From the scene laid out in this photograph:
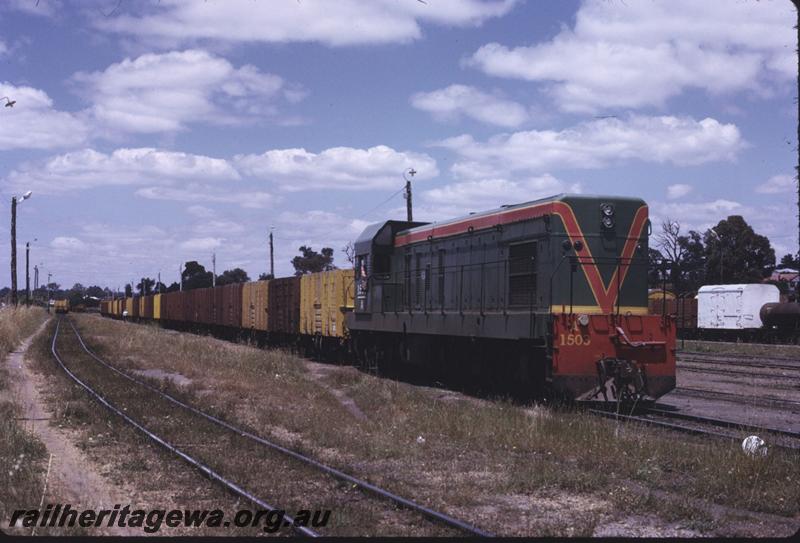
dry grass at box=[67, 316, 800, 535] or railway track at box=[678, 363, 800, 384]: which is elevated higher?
dry grass at box=[67, 316, 800, 535]

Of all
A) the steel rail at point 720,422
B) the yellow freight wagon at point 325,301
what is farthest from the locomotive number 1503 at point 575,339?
the yellow freight wagon at point 325,301

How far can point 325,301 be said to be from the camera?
1038 inches

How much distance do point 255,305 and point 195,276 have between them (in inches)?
3464

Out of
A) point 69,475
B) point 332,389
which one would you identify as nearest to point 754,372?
point 332,389

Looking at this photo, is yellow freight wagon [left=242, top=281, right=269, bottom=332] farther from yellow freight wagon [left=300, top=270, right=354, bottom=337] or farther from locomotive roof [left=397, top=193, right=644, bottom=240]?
locomotive roof [left=397, top=193, right=644, bottom=240]

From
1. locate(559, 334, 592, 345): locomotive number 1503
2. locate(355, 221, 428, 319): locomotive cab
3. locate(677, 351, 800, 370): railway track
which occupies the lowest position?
locate(677, 351, 800, 370): railway track

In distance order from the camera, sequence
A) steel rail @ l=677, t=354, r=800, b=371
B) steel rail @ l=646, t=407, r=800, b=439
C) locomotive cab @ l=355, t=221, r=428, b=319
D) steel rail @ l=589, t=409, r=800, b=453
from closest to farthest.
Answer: steel rail @ l=589, t=409, r=800, b=453 < steel rail @ l=646, t=407, r=800, b=439 < locomotive cab @ l=355, t=221, r=428, b=319 < steel rail @ l=677, t=354, r=800, b=371

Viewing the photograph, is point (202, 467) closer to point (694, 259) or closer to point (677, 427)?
point (677, 427)

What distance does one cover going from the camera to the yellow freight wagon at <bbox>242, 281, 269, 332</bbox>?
117 feet

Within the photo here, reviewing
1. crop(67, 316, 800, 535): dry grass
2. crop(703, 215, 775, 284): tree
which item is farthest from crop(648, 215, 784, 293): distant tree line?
crop(67, 316, 800, 535): dry grass

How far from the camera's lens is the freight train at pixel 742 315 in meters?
40.4

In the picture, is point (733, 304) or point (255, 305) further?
point (733, 304)

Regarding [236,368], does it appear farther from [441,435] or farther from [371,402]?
[441,435]
